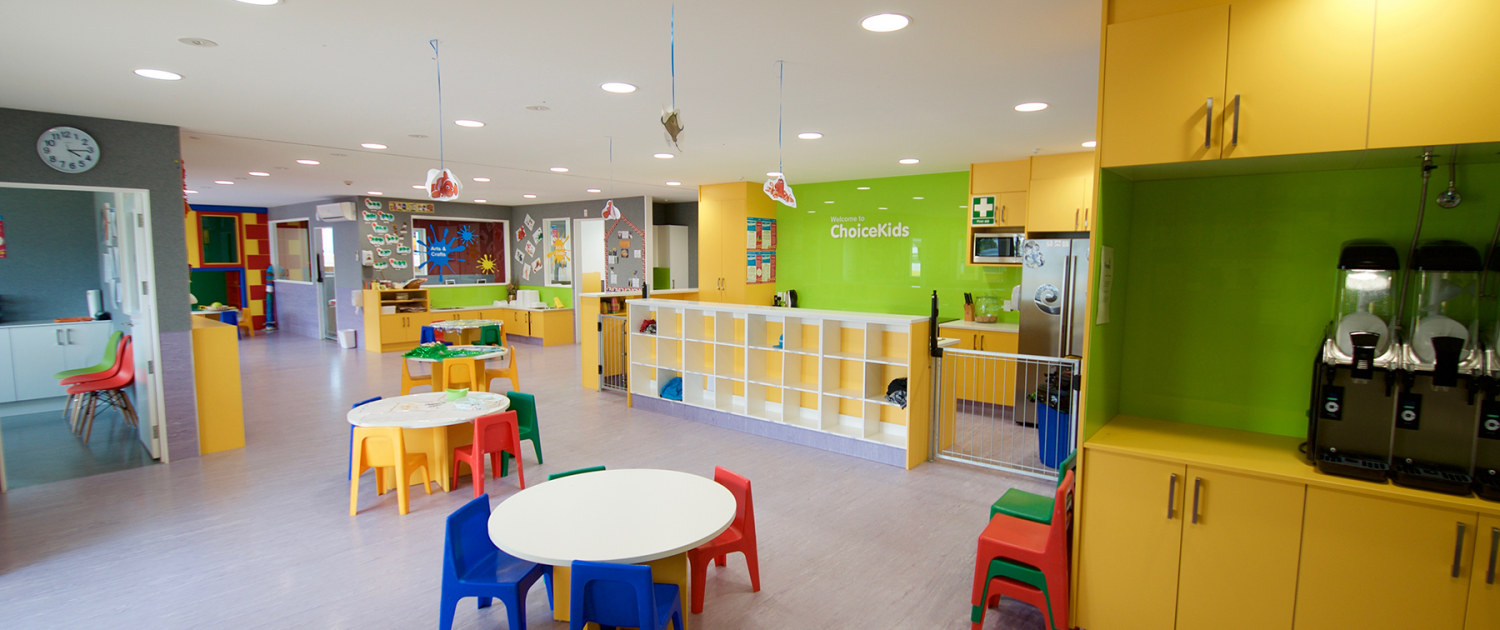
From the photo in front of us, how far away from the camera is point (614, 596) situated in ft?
7.21

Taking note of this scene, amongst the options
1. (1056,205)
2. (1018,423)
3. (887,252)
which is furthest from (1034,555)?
(887,252)

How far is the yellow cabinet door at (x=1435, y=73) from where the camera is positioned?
188 centimetres

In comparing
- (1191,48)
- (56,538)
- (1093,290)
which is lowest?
(56,538)

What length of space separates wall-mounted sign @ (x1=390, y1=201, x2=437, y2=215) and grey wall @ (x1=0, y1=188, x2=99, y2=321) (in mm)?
4171

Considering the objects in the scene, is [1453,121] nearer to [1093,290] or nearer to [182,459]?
[1093,290]

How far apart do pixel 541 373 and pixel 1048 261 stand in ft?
20.8

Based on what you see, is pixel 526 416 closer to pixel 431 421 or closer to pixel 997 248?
pixel 431 421

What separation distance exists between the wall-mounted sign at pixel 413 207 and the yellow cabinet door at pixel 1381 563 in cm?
1209

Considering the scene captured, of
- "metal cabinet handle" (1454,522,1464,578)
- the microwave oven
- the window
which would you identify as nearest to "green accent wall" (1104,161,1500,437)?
"metal cabinet handle" (1454,522,1464,578)

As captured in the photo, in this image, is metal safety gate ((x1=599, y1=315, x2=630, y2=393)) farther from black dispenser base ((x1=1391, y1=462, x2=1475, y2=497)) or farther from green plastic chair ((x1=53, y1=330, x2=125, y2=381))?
black dispenser base ((x1=1391, y1=462, x2=1475, y2=497))

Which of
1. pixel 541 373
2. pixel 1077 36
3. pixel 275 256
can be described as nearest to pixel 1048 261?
pixel 1077 36

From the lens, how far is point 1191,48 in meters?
2.25

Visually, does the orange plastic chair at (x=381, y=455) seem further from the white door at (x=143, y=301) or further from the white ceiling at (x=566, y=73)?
the white door at (x=143, y=301)

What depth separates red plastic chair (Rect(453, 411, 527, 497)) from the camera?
4.08 m
